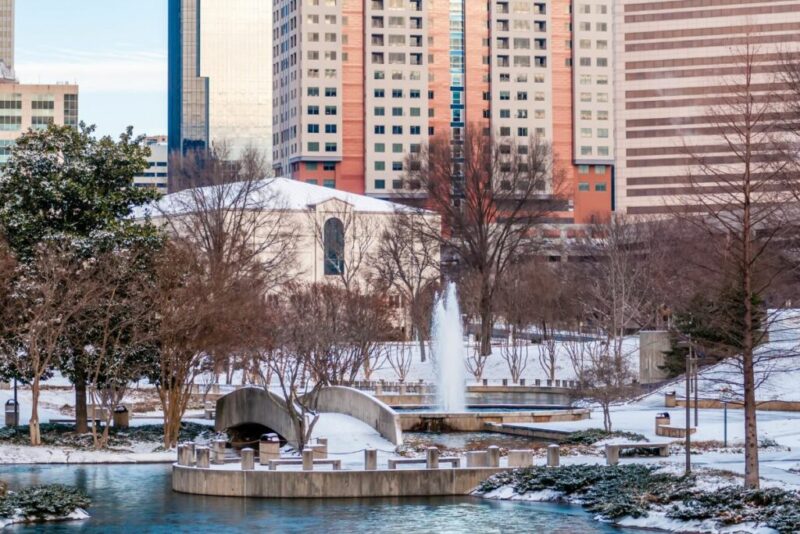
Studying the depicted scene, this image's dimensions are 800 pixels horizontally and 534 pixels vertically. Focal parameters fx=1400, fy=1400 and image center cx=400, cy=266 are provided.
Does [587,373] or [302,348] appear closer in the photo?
[587,373]

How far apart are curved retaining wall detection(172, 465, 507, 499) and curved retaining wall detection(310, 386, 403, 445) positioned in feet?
27.3

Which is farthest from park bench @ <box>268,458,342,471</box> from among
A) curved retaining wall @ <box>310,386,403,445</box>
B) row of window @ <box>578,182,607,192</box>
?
row of window @ <box>578,182,607,192</box>

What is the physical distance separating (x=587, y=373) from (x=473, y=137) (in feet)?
122

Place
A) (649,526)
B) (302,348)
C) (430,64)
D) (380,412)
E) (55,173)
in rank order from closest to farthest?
(649,526)
(380,412)
(55,173)
(302,348)
(430,64)

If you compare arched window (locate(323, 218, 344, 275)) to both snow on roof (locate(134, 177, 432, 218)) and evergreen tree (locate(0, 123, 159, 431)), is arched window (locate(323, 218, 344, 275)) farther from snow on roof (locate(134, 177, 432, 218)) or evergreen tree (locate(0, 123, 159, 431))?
evergreen tree (locate(0, 123, 159, 431))

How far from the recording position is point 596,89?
18275cm

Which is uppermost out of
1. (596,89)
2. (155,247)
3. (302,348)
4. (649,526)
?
(596,89)

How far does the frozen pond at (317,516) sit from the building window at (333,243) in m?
70.2

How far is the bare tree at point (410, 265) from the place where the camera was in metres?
89.0

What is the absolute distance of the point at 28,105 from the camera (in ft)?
604

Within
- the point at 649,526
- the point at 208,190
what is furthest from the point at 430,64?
the point at 649,526

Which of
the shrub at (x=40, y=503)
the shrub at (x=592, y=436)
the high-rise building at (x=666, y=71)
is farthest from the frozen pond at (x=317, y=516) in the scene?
the high-rise building at (x=666, y=71)

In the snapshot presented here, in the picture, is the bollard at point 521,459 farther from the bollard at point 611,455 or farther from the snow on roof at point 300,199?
the snow on roof at point 300,199

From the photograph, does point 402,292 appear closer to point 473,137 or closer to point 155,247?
point 473,137
